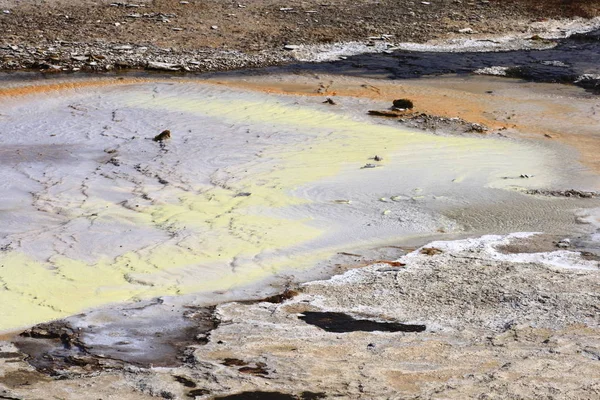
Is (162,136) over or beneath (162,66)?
beneath

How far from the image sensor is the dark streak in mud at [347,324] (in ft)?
17.7

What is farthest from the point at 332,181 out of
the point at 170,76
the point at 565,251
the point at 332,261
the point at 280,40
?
the point at 280,40

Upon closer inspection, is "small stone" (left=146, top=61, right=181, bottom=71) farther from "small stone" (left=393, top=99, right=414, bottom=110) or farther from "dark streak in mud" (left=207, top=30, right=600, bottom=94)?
"small stone" (left=393, top=99, right=414, bottom=110)

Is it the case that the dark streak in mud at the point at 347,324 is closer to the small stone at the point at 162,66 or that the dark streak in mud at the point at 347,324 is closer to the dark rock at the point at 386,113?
the dark rock at the point at 386,113

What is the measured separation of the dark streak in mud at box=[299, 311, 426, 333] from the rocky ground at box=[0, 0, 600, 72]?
308 inches

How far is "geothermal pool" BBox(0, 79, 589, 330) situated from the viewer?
6.48 metres

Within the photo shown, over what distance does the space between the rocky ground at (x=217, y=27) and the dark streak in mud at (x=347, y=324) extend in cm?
784

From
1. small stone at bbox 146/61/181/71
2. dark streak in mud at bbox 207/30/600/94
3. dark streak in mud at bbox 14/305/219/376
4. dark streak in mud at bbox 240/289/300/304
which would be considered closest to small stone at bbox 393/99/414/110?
dark streak in mud at bbox 207/30/600/94

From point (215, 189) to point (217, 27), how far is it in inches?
271

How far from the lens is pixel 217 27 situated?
1452 centimetres

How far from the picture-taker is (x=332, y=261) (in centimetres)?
662

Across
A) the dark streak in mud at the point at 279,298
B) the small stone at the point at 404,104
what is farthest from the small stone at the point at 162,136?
the dark streak in mud at the point at 279,298

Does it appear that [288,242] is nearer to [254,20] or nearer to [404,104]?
[404,104]

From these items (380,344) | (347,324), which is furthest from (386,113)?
(380,344)
